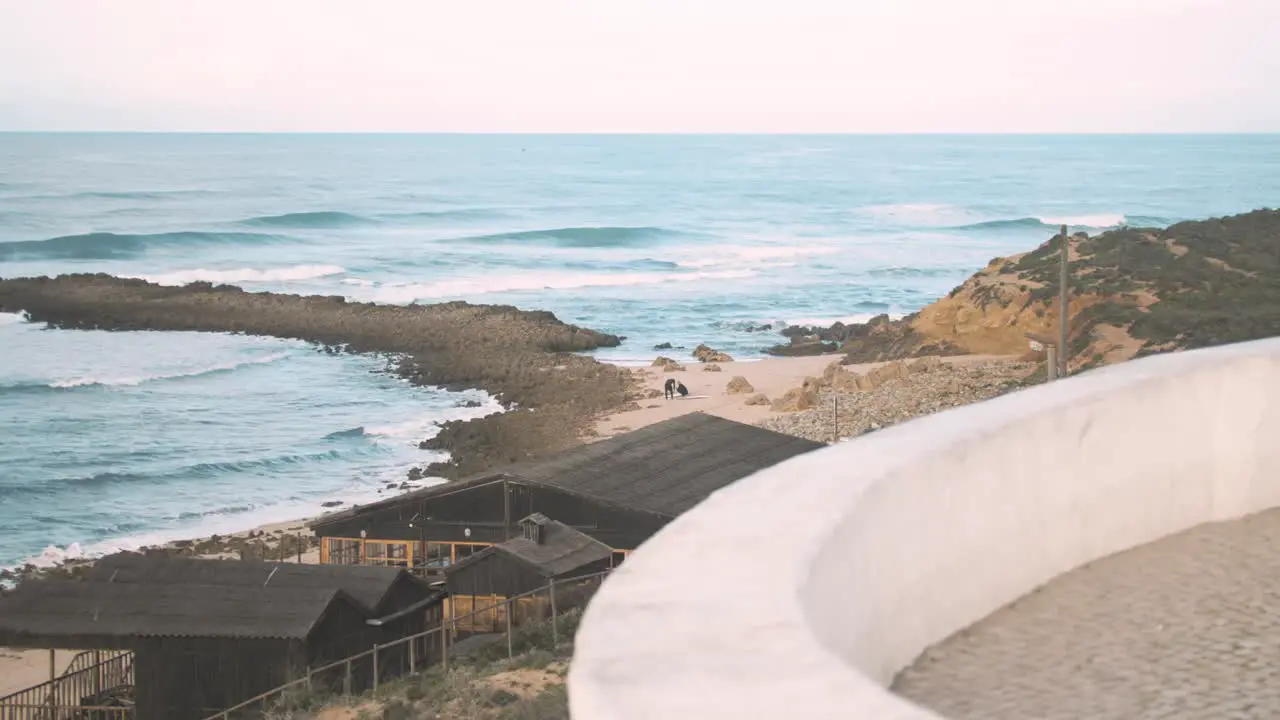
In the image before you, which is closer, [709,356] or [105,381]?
[105,381]

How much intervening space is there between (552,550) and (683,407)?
57.3 feet

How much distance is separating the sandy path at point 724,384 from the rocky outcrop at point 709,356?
0.92 ft

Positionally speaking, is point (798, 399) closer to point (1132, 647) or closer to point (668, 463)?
point (668, 463)

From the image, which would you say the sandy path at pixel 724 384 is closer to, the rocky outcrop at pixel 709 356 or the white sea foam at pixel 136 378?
the rocky outcrop at pixel 709 356

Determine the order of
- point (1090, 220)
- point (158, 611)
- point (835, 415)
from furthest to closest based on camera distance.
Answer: point (1090, 220)
point (835, 415)
point (158, 611)

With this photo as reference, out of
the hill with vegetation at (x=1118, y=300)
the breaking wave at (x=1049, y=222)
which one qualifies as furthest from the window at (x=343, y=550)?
the breaking wave at (x=1049, y=222)

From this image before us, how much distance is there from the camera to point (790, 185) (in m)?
118

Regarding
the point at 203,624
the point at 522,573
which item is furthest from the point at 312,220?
the point at 203,624

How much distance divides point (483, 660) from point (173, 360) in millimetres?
31734

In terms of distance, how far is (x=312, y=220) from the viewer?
82.4m

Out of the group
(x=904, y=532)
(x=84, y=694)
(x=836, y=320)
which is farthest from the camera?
(x=836, y=320)

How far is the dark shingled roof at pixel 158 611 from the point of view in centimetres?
1288

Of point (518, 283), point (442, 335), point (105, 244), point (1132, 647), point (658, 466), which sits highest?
point (105, 244)

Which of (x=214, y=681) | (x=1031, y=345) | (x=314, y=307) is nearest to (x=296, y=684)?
(x=214, y=681)
